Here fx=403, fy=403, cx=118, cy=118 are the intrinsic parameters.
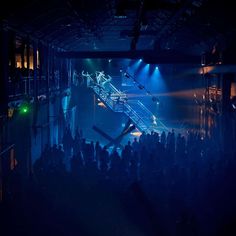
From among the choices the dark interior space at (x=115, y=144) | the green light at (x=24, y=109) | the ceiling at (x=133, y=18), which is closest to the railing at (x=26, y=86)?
the dark interior space at (x=115, y=144)

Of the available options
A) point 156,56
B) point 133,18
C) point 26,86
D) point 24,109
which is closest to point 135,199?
point 24,109

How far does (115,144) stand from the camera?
2191 centimetres

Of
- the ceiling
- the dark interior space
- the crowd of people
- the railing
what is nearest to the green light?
the dark interior space

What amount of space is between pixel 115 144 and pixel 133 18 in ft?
24.7

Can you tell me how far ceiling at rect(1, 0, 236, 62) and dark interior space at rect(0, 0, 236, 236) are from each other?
0.06 metres

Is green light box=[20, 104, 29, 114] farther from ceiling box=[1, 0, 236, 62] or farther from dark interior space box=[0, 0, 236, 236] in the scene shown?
ceiling box=[1, 0, 236, 62]

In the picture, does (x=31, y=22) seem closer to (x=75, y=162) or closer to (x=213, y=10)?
(x=75, y=162)

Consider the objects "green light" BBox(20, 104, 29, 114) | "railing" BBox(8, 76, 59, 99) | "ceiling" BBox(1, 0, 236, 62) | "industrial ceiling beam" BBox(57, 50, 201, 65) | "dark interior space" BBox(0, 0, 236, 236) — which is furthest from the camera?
"industrial ceiling beam" BBox(57, 50, 201, 65)

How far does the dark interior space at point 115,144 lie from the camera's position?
956 cm

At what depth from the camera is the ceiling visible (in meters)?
10.7

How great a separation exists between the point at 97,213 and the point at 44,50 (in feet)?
34.7

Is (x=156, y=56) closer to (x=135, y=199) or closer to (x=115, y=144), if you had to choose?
(x=115, y=144)

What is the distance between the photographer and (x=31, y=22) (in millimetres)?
13383

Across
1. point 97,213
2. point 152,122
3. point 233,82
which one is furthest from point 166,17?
point 152,122
